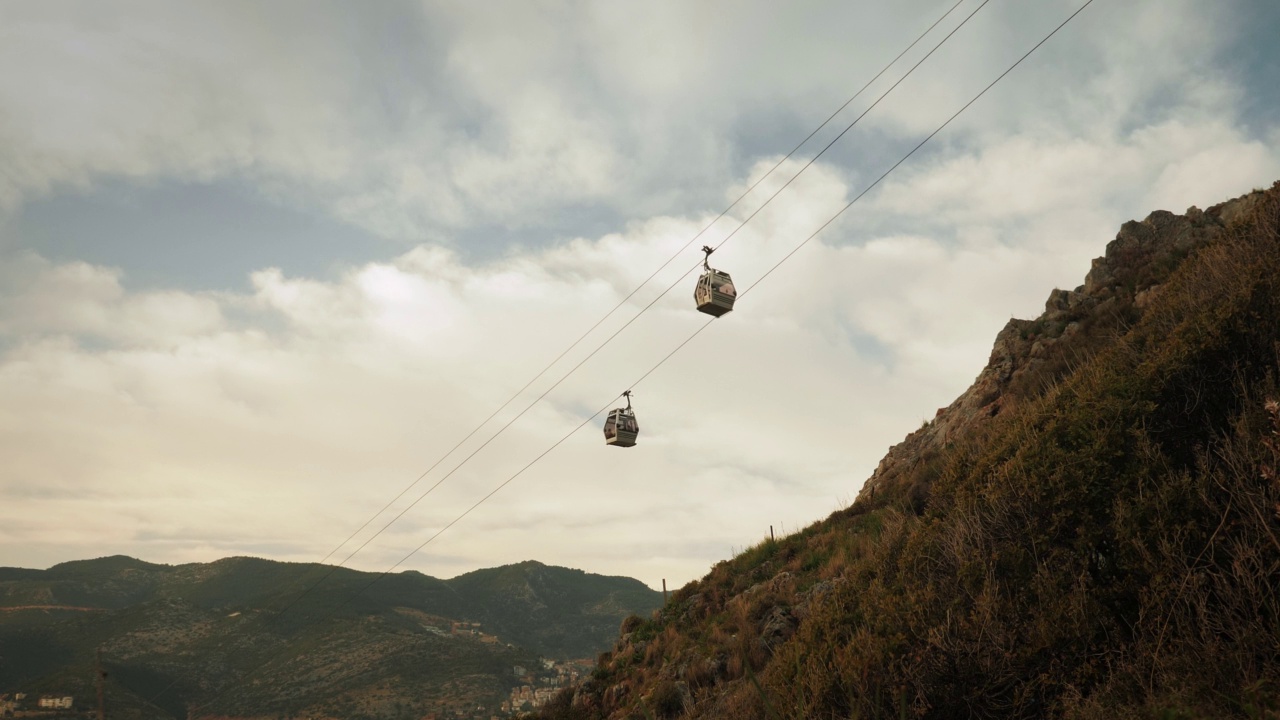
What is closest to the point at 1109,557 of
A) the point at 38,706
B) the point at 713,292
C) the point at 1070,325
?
the point at 713,292

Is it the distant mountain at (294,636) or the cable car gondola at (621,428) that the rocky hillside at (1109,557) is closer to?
the cable car gondola at (621,428)

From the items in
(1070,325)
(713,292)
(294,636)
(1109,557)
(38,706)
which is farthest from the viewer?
(294,636)

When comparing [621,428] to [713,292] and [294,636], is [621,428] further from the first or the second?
[294,636]

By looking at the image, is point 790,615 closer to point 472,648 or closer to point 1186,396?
point 1186,396

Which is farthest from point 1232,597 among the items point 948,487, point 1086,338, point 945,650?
point 1086,338

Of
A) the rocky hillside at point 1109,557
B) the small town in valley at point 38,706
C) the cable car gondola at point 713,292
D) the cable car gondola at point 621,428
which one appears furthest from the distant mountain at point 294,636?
the rocky hillside at point 1109,557

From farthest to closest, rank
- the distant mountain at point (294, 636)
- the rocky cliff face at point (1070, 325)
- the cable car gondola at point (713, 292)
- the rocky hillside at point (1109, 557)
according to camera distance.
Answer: the distant mountain at point (294, 636) < the rocky cliff face at point (1070, 325) < the cable car gondola at point (713, 292) < the rocky hillside at point (1109, 557)

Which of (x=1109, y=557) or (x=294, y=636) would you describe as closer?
(x=1109, y=557)
